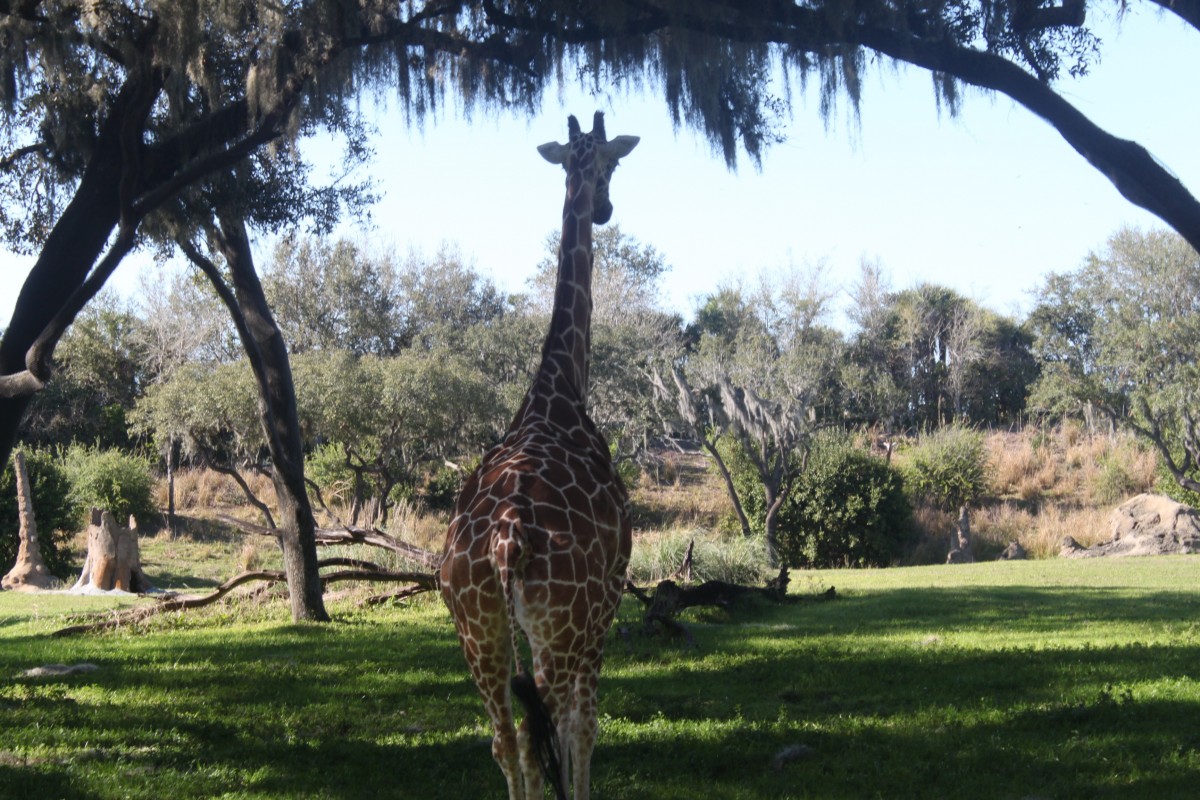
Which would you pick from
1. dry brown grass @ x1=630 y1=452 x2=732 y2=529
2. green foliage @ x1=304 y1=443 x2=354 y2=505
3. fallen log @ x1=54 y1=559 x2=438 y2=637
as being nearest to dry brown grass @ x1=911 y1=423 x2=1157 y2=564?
dry brown grass @ x1=630 y1=452 x2=732 y2=529

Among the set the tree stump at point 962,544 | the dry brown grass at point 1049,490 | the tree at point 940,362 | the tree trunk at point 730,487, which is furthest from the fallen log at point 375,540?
the tree at point 940,362

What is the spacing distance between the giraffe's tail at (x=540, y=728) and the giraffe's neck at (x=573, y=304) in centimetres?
214

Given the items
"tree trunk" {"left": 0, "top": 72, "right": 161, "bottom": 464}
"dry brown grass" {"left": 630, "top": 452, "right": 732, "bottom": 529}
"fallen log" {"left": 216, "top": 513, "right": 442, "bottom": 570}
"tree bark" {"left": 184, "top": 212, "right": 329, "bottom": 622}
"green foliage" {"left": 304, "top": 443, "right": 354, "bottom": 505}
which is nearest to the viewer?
"tree trunk" {"left": 0, "top": 72, "right": 161, "bottom": 464}

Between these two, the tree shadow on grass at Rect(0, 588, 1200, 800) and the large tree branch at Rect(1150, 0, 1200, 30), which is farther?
the large tree branch at Rect(1150, 0, 1200, 30)

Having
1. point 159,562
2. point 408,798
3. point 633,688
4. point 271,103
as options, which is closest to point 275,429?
point 271,103

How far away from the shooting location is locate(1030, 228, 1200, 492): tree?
24453 mm

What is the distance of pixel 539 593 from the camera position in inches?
181

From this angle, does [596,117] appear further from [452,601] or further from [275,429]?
[275,429]

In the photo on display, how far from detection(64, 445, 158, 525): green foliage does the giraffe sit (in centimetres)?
1890

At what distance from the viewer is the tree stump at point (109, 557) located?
15055 mm

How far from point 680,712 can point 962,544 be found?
17196 mm

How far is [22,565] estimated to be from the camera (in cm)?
1625

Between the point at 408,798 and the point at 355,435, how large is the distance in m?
20.0

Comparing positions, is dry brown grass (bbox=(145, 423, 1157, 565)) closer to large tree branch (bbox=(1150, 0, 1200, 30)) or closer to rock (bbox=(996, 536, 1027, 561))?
rock (bbox=(996, 536, 1027, 561))
